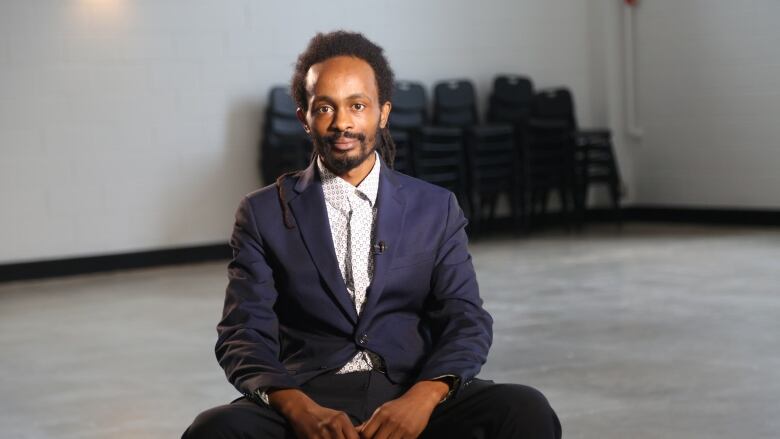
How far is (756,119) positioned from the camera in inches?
355

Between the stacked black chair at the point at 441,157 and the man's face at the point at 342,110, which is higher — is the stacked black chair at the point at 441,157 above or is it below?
below

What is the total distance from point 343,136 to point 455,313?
348 millimetres

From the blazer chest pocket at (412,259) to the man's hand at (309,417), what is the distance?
27cm

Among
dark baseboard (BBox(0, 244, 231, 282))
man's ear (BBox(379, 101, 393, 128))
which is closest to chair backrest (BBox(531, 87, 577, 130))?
dark baseboard (BBox(0, 244, 231, 282))

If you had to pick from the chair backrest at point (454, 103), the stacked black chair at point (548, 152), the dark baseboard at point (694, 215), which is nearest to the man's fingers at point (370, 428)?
the chair backrest at point (454, 103)

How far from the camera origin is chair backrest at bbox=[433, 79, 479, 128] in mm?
9047

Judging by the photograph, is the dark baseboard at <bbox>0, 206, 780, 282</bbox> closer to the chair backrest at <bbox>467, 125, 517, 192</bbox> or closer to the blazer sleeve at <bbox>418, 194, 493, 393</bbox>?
the chair backrest at <bbox>467, 125, 517, 192</bbox>

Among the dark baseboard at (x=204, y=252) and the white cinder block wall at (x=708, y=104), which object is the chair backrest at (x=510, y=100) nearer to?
the dark baseboard at (x=204, y=252)

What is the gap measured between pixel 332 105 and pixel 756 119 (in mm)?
7638

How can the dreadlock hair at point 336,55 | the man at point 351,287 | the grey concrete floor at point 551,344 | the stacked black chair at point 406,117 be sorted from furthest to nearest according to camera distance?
the stacked black chair at point 406,117
the grey concrete floor at point 551,344
the dreadlock hair at point 336,55
the man at point 351,287

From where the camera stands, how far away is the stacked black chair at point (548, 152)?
30.4 ft

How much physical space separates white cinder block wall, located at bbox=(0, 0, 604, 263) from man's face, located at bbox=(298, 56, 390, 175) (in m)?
5.93

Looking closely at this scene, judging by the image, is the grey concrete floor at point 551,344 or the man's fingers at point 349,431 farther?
the grey concrete floor at point 551,344

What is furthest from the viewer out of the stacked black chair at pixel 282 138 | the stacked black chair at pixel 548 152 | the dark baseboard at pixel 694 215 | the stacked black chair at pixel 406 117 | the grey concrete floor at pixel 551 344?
the stacked black chair at pixel 548 152
